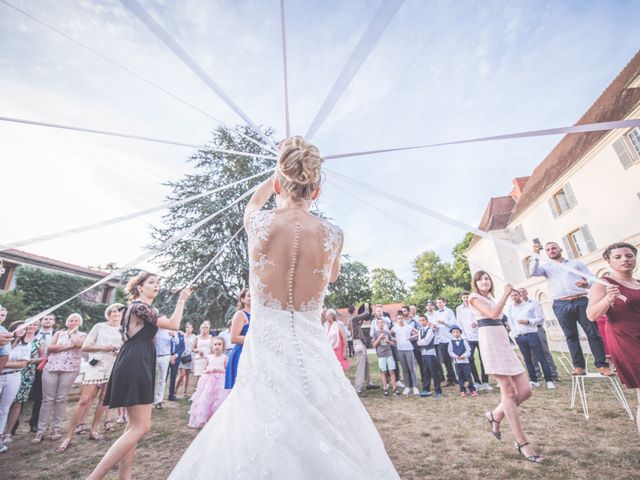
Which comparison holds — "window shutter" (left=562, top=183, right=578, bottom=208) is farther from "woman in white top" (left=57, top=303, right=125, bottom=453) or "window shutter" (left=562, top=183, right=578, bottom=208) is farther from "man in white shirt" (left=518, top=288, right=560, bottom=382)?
"woman in white top" (left=57, top=303, right=125, bottom=453)

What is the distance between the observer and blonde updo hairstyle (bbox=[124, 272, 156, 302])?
3518 mm

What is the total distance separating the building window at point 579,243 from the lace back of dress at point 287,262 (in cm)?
2295

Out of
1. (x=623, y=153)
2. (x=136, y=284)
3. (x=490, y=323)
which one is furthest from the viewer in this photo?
(x=623, y=153)

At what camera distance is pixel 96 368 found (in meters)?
5.40

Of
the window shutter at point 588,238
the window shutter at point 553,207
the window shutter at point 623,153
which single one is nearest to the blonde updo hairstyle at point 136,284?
the window shutter at point 623,153

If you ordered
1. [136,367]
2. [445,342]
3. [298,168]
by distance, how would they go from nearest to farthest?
[298,168], [136,367], [445,342]

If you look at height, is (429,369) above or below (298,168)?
below

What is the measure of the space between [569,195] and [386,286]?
38.8 metres

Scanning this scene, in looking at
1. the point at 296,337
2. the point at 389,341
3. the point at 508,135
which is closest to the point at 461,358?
the point at 389,341

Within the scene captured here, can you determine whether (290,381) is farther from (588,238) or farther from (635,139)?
(588,238)

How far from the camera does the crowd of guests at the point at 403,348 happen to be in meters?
3.18

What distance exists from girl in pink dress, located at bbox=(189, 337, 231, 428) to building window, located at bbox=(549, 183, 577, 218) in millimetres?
22681

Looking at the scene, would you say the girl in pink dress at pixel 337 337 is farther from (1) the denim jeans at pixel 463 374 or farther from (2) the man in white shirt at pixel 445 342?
(2) the man in white shirt at pixel 445 342

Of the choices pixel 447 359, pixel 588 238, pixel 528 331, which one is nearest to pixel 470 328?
pixel 447 359
